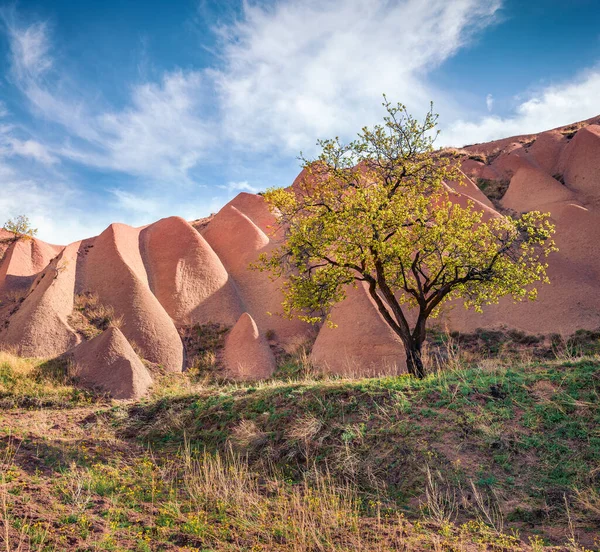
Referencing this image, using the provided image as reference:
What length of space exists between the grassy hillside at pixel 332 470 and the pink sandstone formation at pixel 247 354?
32.1 feet

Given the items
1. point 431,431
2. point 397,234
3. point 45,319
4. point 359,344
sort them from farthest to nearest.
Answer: point 359,344
point 45,319
point 397,234
point 431,431

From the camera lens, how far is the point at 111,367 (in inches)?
621

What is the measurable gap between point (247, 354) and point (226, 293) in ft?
19.5

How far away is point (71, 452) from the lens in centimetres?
855

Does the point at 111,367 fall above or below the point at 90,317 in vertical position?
below

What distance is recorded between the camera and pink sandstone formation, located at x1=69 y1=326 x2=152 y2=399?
15.3 m

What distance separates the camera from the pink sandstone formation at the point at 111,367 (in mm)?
15328

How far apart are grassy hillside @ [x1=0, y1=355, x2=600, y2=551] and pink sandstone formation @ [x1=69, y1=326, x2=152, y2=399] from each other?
454 centimetres

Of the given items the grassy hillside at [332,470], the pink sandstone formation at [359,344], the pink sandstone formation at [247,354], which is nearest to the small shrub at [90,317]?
the pink sandstone formation at [247,354]

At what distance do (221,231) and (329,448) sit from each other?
2443cm

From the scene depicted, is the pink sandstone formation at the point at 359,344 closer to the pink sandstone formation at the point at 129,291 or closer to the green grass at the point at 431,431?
the pink sandstone formation at the point at 129,291

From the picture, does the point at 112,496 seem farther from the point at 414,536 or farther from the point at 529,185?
the point at 529,185

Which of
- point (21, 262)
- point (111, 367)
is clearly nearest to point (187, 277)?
point (111, 367)

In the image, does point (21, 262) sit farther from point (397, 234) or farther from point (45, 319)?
point (397, 234)
